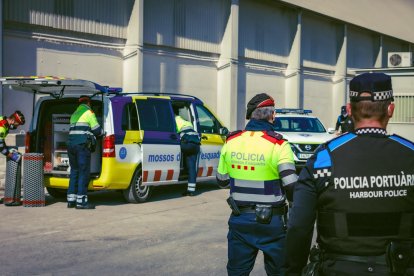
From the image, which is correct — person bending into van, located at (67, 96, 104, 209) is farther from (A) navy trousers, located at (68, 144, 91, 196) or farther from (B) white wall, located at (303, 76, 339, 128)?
(B) white wall, located at (303, 76, 339, 128)

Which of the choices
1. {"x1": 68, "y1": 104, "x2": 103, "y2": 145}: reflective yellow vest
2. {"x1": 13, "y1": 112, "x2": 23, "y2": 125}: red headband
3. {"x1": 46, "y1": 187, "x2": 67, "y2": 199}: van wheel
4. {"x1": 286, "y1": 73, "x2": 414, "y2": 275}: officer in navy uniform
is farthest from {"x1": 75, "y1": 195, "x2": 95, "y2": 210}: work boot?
{"x1": 286, "y1": 73, "x2": 414, "y2": 275}: officer in navy uniform

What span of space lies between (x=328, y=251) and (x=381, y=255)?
0.77 feet

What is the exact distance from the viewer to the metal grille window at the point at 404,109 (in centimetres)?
2800

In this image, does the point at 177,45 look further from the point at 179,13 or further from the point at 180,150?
the point at 180,150

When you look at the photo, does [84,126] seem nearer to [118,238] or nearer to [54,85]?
[54,85]

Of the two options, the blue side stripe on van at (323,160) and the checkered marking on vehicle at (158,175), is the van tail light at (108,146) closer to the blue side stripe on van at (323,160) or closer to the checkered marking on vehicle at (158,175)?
the checkered marking on vehicle at (158,175)

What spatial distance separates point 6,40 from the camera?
16734 mm

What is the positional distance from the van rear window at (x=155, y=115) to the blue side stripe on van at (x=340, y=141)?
8.74 m

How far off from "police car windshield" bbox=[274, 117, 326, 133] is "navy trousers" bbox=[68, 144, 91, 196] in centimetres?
811

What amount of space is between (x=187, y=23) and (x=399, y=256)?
20.7 meters

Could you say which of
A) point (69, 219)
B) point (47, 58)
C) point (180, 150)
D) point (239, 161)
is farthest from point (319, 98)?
point (239, 161)

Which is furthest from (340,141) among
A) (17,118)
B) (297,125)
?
(297,125)

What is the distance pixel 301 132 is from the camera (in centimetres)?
1773

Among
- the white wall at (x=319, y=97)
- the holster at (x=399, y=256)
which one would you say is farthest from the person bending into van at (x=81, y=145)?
the white wall at (x=319, y=97)
